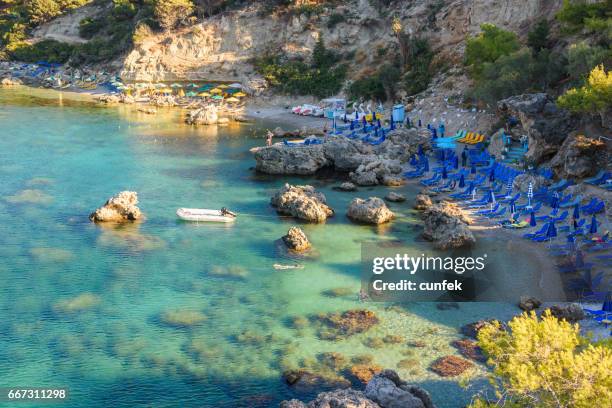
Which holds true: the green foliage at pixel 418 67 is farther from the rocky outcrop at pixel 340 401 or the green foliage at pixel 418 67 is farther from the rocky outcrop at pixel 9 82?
the rocky outcrop at pixel 9 82

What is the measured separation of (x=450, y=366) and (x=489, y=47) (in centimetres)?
4227

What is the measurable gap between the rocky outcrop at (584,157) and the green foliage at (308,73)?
144 ft

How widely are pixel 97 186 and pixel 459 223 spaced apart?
85.1 ft

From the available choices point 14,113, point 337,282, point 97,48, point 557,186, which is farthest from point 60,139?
point 97,48

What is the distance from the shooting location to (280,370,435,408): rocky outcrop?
17234mm

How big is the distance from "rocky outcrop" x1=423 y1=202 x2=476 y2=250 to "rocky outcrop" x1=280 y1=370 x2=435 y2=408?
13.7 m

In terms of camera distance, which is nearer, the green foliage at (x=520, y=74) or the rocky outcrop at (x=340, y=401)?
the rocky outcrop at (x=340, y=401)

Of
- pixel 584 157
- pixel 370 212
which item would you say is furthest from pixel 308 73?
pixel 584 157

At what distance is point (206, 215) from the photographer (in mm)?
36625

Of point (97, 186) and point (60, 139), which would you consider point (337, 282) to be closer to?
point (97, 186)

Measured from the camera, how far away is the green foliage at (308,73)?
261 feet

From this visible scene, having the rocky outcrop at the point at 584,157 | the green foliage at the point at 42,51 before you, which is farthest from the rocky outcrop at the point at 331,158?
the green foliage at the point at 42,51

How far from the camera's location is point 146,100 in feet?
285

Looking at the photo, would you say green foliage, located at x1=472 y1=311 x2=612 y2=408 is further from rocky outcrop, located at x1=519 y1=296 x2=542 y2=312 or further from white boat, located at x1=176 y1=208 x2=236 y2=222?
white boat, located at x1=176 y1=208 x2=236 y2=222
